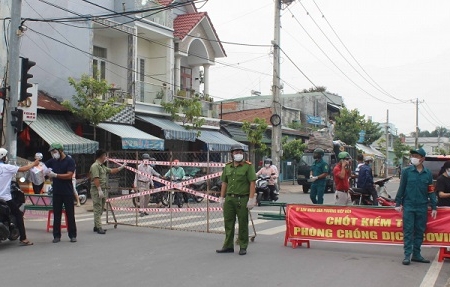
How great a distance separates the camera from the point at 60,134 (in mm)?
18797

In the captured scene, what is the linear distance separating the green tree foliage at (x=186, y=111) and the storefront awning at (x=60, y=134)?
5597 mm

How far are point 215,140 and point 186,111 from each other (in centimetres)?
287

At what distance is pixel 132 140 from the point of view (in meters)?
20.1

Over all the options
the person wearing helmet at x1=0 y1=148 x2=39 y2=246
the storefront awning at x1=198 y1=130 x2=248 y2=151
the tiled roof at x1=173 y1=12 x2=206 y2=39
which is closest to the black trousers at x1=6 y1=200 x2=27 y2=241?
the person wearing helmet at x1=0 y1=148 x2=39 y2=246

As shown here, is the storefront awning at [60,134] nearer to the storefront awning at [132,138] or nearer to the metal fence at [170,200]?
the storefront awning at [132,138]

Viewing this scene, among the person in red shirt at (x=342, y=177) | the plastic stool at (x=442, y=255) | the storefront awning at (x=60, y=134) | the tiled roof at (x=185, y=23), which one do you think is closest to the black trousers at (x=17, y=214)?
the person in red shirt at (x=342, y=177)

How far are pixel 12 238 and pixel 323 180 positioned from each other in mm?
6773

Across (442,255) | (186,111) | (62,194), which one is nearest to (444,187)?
(442,255)

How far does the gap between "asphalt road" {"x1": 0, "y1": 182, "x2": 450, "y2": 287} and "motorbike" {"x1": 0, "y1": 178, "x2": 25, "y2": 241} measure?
22 centimetres

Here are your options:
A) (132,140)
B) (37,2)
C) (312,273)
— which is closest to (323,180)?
(312,273)

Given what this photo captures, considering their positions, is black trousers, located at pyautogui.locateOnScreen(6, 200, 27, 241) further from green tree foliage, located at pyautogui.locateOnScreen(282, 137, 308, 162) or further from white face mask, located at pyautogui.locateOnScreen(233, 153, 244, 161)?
green tree foliage, located at pyautogui.locateOnScreen(282, 137, 308, 162)

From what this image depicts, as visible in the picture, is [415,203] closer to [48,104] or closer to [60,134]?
[60,134]

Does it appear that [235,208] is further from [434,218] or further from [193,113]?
[193,113]

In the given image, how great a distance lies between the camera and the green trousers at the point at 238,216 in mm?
8443
